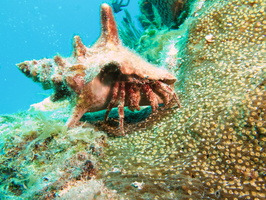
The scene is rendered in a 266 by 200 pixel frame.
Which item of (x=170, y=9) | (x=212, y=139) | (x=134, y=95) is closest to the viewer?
(x=212, y=139)

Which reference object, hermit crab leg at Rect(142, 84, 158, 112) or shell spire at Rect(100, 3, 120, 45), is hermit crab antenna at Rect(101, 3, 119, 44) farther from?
hermit crab leg at Rect(142, 84, 158, 112)

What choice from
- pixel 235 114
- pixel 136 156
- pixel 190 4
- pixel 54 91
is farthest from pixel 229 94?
pixel 190 4

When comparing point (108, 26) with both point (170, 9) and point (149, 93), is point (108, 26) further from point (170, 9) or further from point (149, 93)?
point (170, 9)

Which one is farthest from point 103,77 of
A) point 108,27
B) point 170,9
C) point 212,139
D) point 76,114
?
point 170,9

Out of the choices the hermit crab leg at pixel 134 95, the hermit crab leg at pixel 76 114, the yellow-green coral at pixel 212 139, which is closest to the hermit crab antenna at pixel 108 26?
the hermit crab leg at pixel 134 95

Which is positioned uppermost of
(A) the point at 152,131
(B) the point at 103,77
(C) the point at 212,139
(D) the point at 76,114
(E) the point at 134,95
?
(B) the point at 103,77

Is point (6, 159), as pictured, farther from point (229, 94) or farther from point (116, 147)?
point (229, 94)

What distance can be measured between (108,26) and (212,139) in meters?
2.09

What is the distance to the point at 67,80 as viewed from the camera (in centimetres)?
227

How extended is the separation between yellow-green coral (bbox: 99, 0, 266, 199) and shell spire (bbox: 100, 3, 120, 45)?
4.45 feet

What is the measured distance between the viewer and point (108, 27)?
2.71 meters

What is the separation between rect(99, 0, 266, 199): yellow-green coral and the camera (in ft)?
5.24

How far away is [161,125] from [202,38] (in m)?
2.02

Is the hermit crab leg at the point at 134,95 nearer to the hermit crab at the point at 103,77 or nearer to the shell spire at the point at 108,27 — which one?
the hermit crab at the point at 103,77
